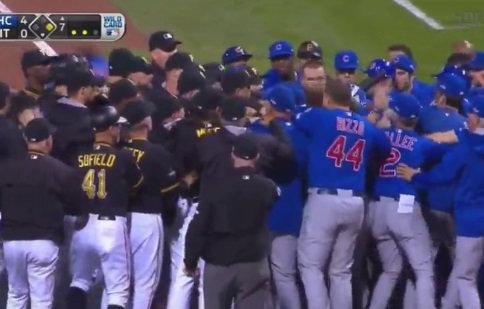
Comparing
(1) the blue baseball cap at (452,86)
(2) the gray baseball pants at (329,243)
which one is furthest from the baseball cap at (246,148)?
(1) the blue baseball cap at (452,86)

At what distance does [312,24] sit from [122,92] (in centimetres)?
1087

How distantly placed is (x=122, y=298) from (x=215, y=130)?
1.31 meters

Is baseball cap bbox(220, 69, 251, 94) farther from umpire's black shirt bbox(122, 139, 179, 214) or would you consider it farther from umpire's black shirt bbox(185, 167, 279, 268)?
umpire's black shirt bbox(185, 167, 279, 268)

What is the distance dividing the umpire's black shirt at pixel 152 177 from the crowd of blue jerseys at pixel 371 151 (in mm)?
676

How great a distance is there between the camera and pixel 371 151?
7.77 metres

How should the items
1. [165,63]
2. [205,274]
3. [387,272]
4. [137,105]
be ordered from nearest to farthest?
[205,274], [137,105], [387,272], [165,63]

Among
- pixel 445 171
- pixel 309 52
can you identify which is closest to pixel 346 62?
pixel 309 52

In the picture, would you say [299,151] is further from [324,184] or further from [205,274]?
[205,274]

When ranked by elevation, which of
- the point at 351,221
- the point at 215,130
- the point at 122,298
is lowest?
the point at 122,298

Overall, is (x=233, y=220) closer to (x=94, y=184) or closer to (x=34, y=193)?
(x=94, y=184)

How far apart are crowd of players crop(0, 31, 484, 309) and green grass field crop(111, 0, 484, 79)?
9070mm

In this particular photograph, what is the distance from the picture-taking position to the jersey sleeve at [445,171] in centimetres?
774

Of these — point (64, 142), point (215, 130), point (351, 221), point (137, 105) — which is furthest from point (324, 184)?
point (64, 142)

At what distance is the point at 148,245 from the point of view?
25.5 ft
